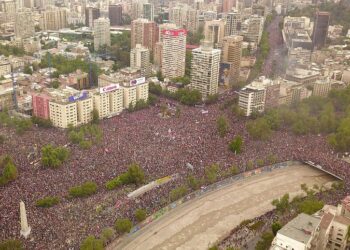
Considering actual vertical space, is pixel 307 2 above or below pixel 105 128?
above

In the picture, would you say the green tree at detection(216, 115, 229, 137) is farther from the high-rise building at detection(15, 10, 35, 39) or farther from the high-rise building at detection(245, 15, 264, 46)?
the high-rise building at detection(15, 10, 35, 39)

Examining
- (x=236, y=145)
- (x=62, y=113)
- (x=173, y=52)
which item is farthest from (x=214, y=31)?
(x=236, y=145)

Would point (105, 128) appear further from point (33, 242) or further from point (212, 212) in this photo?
point (33, 242)

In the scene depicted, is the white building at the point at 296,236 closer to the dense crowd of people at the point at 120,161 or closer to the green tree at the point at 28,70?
the dense crowd of people at the point at 120,161

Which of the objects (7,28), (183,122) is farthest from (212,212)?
(7,28)

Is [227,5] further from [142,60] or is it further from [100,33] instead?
[142,60]

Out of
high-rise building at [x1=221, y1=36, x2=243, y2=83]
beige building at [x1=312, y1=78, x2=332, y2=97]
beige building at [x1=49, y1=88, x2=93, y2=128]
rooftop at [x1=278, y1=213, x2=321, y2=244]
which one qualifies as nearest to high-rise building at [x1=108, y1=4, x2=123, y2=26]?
high-rise building at [x1=221, y1=36, x2=243, y2=83]
